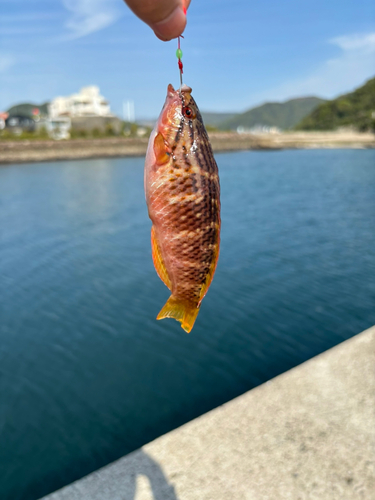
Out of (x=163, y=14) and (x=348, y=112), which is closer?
(x=163, y=14)

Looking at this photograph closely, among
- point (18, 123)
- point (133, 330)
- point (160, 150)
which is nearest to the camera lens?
point (160, 150)

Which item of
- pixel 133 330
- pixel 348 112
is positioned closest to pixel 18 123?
pixel 348 112

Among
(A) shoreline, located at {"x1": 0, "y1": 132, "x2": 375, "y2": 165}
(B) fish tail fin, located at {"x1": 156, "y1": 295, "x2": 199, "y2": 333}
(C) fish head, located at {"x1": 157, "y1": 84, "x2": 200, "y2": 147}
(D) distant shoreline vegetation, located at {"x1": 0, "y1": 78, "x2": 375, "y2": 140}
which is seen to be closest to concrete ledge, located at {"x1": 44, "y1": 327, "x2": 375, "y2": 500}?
(B) fish tail fin, located at {"x1": 156, "y1": 295, "x2": 199, "y2": 333}

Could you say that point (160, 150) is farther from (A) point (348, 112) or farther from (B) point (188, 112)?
(A) point (348, 112)

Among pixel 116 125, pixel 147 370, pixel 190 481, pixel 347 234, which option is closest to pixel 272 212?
pixel 347 234

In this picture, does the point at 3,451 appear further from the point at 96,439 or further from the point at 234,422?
the point at 234,422

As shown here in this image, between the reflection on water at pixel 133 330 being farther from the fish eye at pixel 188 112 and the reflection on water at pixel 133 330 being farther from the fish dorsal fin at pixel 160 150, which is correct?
the fish eye at pixel 188 112

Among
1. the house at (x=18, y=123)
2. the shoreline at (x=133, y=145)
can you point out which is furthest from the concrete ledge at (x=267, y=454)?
the house at (x=18, y=123)

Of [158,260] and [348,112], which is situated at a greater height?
[348,112]

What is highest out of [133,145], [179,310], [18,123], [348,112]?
[348,112]
